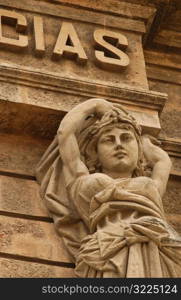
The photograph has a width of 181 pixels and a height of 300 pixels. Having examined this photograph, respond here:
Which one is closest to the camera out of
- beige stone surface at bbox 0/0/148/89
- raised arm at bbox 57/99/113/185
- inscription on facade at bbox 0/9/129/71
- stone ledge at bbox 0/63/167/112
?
raised arm at bbox 57/99/113/185

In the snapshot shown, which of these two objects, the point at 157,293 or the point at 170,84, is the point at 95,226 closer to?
the point at 157,293

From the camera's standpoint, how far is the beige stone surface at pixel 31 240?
10.5m

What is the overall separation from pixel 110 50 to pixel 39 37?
0.84m

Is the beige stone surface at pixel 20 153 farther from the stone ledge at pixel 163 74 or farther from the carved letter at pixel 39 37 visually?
the stone ledge at pixel 163 74

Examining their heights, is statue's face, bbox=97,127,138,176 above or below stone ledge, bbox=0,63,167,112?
above

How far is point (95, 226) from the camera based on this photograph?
10.4m

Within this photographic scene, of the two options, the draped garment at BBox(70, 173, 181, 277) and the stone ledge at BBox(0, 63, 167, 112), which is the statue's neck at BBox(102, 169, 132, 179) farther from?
the stone ledge at BBox(0, 63, 167, 112)

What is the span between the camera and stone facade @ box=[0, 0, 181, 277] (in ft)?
35.1

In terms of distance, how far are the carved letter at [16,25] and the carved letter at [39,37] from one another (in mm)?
121

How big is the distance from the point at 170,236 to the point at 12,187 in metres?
1.86

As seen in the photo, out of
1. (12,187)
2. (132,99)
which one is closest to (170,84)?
(132,99)

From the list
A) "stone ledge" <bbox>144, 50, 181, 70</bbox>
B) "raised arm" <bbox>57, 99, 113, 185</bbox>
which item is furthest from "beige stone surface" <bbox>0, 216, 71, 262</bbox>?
"stone ledge" <bbox>144, 50, 181, 70</bbox>

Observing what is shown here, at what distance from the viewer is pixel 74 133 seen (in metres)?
11.2

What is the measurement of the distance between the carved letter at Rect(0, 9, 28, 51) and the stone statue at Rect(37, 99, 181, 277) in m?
1.41
